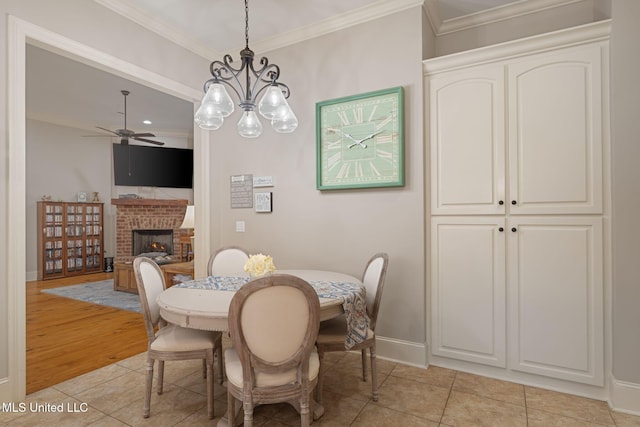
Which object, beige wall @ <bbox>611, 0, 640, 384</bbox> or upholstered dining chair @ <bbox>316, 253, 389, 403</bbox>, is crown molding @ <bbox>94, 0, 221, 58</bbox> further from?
beige wall @ <bbox>611, 0, 640, 384</bbox>

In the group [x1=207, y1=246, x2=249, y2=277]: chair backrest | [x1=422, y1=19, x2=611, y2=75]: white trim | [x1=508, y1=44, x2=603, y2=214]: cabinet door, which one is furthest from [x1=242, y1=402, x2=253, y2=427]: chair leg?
[x1=422, y1=19, x2=611, y2=75]: white trim

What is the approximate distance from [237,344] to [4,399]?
170cm

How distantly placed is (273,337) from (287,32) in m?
2.68

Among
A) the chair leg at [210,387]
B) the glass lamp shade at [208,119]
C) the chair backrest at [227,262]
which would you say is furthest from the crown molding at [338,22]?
the chair leg at [210,387]

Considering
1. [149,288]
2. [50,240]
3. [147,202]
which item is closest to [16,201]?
[149,288]

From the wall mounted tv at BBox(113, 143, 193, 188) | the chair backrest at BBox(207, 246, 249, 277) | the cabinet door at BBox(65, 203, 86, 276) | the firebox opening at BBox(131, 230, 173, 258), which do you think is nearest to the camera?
the chair backrest at BBox(207, 246, 249, 277)

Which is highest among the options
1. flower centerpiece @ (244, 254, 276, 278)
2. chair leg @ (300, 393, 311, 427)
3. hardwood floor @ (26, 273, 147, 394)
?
flower centerpiece @ (244, 254, 276, 278)

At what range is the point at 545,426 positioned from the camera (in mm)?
1815

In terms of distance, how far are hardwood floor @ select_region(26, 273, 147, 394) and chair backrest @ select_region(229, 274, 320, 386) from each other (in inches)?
73.4

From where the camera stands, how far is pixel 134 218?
688 cm

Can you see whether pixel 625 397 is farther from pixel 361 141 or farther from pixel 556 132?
pixel 361 141

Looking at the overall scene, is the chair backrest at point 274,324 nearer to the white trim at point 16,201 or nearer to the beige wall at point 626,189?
the white trim at point 16,201

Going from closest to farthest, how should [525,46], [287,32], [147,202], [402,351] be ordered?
[525,46]
[402,351]
[287,32]
[147,202]

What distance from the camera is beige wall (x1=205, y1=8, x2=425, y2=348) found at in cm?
256
